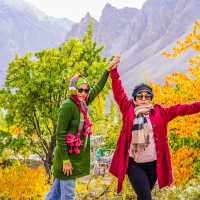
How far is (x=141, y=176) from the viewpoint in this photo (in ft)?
16.9

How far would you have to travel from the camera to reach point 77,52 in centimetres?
2556

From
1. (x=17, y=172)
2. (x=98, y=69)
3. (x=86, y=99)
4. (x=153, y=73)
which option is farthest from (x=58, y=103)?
(x=153, y=73)

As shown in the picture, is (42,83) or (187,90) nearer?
(187,90)

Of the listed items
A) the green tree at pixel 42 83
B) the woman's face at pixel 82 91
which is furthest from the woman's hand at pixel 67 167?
the green tree at pixel 42 83

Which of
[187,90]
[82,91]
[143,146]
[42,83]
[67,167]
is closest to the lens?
[143,146]

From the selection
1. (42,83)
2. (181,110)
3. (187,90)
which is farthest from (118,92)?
(42,83)

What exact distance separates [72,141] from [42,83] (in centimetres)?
1922

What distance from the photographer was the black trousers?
513 centimetres

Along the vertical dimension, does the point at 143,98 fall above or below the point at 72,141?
above

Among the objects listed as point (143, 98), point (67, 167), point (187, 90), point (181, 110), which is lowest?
point (67, 167)

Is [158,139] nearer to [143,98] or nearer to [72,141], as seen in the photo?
[143,98]

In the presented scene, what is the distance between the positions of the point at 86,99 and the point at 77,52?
20.0 m

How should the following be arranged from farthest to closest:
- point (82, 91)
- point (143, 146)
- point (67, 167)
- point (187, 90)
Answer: point (187, 90), point (82, 91), point (67, 167), point (143, 146)

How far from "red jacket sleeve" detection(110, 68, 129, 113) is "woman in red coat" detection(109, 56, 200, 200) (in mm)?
93
